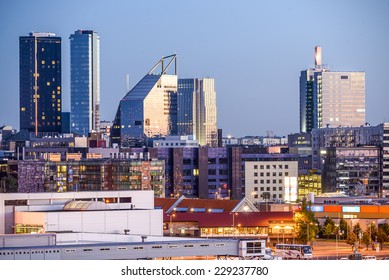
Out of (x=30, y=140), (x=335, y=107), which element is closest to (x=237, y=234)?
(x=30, y=140)

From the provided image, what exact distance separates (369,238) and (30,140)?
189 ft

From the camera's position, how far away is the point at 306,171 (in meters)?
60.3

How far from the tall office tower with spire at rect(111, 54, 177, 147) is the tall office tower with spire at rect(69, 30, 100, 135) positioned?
26.0m

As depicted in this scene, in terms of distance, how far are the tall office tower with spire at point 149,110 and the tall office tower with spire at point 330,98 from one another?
36.2 feet

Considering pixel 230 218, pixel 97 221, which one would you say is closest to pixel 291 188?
pixel 230 218

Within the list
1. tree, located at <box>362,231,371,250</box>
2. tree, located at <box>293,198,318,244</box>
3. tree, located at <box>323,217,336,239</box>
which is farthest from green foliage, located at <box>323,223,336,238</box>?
tree, located at <box>362,231,371,250</box>

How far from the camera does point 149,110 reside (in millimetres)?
86188

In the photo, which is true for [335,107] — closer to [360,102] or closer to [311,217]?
[360,102]

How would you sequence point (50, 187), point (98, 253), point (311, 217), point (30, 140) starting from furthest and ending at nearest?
point (30, 140), point (50, 187), point (311, 217), point (98, 253)

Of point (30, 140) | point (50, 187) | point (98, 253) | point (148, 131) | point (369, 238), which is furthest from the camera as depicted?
point (148, 131)

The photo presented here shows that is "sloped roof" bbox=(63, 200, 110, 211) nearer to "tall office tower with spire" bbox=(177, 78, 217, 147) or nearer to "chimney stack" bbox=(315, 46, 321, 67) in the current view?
"tall office tower with spire" bbox=(177, 78, 217, 147)

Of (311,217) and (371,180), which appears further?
(371,180)

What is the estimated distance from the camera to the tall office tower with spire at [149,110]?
84562mm

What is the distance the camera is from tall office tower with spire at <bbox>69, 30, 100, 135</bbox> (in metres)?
113
